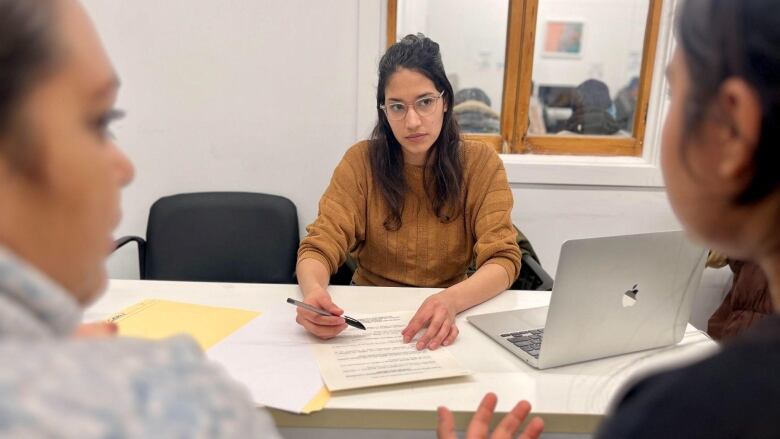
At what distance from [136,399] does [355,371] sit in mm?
737

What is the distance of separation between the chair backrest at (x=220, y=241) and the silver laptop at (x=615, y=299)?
48.7 inches

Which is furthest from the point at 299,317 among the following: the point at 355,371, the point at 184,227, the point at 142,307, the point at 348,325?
the point at 184,227

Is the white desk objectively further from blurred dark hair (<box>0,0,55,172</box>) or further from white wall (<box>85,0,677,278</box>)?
white wall (<box>85,0,677,278</box>)

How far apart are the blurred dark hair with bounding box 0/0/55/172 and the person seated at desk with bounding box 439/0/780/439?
0.53 metres

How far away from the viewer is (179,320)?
1317mm

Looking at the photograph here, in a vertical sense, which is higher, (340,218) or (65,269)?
(65,269)

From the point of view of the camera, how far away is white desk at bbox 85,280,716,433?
999mm

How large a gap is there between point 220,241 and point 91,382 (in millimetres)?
2003

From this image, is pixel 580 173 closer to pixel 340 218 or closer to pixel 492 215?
pixel 492 215

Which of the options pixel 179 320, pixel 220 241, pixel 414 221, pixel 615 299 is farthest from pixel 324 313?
pixel 220 241

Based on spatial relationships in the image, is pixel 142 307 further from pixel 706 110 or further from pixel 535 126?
pixel 535 126

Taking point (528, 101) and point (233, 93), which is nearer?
point (233, 93)

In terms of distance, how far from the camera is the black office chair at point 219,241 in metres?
2.30

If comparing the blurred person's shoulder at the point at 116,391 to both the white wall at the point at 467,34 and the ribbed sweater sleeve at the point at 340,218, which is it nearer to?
the ribbed sweater sleeve at the point at 340,218
